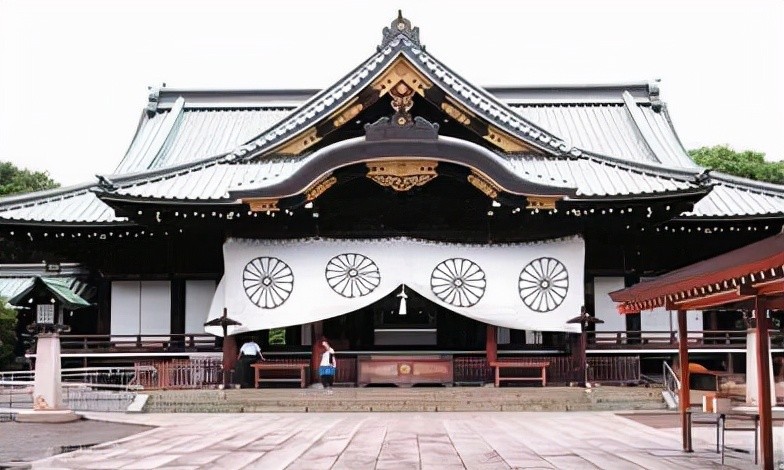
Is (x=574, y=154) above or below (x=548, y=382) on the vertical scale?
above

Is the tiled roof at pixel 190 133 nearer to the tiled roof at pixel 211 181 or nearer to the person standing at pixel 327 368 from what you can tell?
the tiled roof at pixel 211 181

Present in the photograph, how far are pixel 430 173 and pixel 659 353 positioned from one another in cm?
687

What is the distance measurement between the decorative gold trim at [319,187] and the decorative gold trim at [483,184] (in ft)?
9.62

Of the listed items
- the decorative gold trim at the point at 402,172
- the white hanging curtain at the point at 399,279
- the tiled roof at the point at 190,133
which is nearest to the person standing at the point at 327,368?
the white hanging curtain at the point at 399,279

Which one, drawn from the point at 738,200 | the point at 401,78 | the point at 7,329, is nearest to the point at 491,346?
the point at 401,78

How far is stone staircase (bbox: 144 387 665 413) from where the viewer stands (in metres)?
17.8

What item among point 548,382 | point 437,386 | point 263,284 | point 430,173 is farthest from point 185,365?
point 548,382

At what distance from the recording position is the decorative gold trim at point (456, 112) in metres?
19.6

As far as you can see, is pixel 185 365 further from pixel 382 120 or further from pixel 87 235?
pixel 382 120

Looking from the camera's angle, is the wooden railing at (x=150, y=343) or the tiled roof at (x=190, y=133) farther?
the tiled roof at (x=190, y=133)

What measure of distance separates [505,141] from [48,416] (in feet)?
36.4

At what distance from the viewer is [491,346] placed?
19.9 metres

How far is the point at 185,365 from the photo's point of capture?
19.7m

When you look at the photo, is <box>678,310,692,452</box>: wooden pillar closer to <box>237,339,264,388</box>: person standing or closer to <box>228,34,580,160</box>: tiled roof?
<box>228,34,580,160</box>: tiled roof
